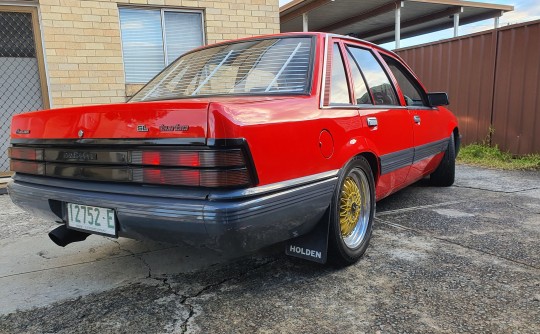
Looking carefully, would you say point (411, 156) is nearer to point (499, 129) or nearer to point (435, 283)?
point (435, 283)

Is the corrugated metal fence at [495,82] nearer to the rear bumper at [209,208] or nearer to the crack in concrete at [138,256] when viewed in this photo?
the rear bumper at [209,208]

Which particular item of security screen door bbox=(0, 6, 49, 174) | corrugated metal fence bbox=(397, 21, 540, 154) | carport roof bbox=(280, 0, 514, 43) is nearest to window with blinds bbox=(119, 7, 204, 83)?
security screen door bbox=(0, 6, 49, 174)

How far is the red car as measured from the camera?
6.44 ft

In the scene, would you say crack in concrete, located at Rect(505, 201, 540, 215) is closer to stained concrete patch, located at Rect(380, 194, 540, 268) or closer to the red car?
stained concrete patch, located at Rect(380, 194, 540, 268)

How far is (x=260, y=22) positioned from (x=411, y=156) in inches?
179

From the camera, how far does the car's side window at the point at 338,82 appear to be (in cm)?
275

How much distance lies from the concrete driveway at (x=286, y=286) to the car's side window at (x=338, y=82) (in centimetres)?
113

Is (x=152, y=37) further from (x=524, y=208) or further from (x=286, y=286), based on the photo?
(x=524, y=208)

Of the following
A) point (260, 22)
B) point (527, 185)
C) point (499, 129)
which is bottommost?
point (527, 185)

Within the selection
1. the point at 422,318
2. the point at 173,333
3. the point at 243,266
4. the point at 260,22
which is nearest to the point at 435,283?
the point at 422,318

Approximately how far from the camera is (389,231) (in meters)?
3.55

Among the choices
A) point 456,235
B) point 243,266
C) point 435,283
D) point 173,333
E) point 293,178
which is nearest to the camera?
point 173,333

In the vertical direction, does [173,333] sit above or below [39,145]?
below

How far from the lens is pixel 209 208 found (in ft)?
6.25
